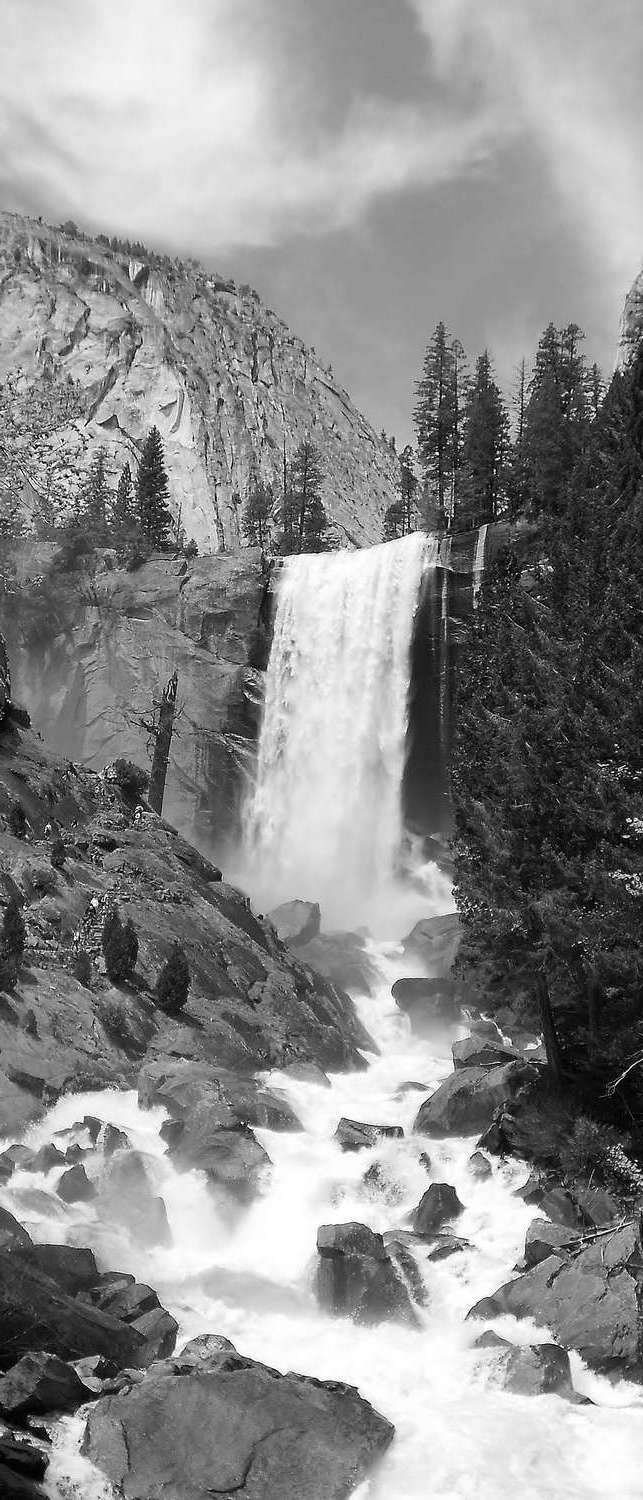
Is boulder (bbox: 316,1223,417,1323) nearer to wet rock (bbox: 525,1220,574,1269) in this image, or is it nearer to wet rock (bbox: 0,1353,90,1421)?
wet rock (bbox: 525,1220,574,1269)

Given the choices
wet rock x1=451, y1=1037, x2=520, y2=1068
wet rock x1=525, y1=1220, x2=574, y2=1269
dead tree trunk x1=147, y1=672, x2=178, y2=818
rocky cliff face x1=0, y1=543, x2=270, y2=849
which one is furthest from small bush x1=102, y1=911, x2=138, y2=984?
rocky cliff face x1=0, y1=543, x2=270, y2=849

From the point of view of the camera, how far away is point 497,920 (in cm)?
1978

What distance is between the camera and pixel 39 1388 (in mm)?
10273

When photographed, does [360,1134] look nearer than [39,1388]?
No

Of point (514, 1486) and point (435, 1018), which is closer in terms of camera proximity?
point (514, 1486)

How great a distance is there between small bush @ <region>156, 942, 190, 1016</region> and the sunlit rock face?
1355 inches

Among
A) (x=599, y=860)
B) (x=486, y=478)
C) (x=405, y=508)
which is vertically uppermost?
(x=405, y=508)

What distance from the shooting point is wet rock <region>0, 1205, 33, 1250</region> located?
12289 mm

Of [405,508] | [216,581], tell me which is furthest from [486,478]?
[405,508]

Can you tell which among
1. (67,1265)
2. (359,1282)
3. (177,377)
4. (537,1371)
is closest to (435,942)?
(359,1282)

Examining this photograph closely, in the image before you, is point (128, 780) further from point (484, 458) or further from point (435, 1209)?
point (484, 458)

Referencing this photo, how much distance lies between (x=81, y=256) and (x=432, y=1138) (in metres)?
150

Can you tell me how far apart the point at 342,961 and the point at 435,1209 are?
20276mm

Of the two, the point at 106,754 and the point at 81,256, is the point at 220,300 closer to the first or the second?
the point at 81,256
